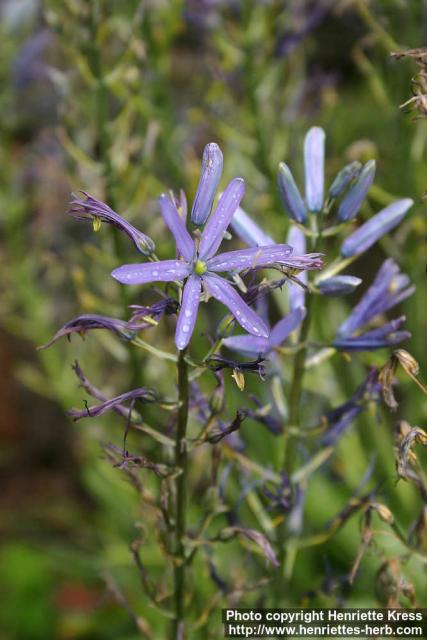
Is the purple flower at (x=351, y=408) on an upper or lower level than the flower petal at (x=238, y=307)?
lower

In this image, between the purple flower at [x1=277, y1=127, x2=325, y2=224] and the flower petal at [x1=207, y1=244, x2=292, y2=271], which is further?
the purple flower at [x1=277, y1=127, x2=325, y2=224]

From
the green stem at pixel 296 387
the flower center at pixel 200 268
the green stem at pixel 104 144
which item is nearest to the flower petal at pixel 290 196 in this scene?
the green stem at pixel 296 387

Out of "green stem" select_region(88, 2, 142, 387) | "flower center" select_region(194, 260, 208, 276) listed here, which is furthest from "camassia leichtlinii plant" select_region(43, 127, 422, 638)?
"green stem" select_region(88, 2, 142, 387)

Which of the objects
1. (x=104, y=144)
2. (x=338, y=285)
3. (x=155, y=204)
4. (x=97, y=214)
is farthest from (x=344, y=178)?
(x=155, y=204)

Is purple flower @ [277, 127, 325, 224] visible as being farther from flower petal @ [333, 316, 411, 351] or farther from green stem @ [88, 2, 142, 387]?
green stem @ [88, 2, 142, 387]

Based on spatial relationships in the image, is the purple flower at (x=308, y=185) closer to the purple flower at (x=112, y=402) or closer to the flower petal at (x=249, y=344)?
the flower petal at (x=249, y=344)

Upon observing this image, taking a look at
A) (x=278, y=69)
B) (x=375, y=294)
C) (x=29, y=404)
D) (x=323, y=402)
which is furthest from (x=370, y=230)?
(x=29, y=404)

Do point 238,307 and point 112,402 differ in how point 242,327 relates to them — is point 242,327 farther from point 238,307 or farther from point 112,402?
point 112,402
